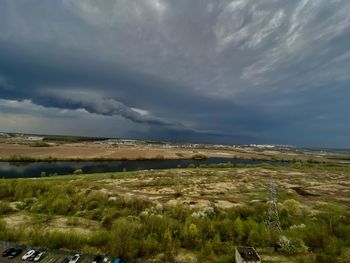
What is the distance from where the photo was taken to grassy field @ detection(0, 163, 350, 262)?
2147 cm

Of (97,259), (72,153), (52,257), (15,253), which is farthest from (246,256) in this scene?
(72,153)

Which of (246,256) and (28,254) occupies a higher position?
(246,256)

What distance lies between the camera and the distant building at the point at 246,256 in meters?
18.0

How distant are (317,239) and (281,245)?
12.3 feet

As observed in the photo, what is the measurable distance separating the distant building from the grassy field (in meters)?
1.33

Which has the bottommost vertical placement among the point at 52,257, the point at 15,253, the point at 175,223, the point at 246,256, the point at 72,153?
the point at 52,257

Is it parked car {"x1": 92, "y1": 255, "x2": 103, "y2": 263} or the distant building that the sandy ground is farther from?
the distant building

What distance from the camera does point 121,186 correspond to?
163 feet

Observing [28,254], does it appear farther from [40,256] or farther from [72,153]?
[72,153]

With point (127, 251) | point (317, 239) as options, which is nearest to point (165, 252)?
point (127, 251)

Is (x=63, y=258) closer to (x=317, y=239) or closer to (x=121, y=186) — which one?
(x=317, y=239)

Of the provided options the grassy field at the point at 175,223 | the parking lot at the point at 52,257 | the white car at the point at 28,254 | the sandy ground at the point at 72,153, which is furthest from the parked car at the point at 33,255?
the sandy ground at the point at 72,153

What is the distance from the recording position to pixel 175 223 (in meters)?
26.1

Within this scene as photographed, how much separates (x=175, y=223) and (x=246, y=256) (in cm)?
896
